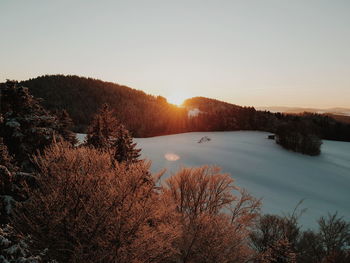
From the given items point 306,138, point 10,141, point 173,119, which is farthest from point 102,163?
point 173,119

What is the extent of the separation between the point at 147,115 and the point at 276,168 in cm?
7219

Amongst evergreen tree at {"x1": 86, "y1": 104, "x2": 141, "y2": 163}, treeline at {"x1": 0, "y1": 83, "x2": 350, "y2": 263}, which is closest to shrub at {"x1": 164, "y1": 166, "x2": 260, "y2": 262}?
treeline at {"x1": 0, "y1": 83, "x2": 350, "y2": 263}

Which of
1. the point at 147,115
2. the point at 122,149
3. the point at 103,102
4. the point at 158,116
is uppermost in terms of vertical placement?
the point at 103,102

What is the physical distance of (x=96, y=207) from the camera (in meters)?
8.73

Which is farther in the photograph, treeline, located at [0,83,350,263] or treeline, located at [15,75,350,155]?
treeline, located at [15,75,350,155]

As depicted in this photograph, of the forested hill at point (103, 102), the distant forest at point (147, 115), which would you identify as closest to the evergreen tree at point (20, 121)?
the distant forest at point (147, 115)

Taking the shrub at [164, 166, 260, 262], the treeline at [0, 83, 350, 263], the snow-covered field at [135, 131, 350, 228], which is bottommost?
the snow-covered field at [135, 131, 350, 228]

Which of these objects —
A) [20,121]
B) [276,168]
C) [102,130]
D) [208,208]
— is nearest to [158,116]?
[276,168]

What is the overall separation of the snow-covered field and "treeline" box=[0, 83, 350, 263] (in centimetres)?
766

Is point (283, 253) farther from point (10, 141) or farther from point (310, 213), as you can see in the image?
point (310, 213)

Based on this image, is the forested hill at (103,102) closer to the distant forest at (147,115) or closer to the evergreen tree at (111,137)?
the distant forest at (147,115)

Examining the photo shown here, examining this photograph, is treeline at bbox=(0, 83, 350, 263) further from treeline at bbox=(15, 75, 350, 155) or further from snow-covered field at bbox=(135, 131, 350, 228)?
treeline at bbox=(15, 75, 350, 155)

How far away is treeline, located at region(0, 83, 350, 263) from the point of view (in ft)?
27.5

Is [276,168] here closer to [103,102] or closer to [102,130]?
[102,130]
